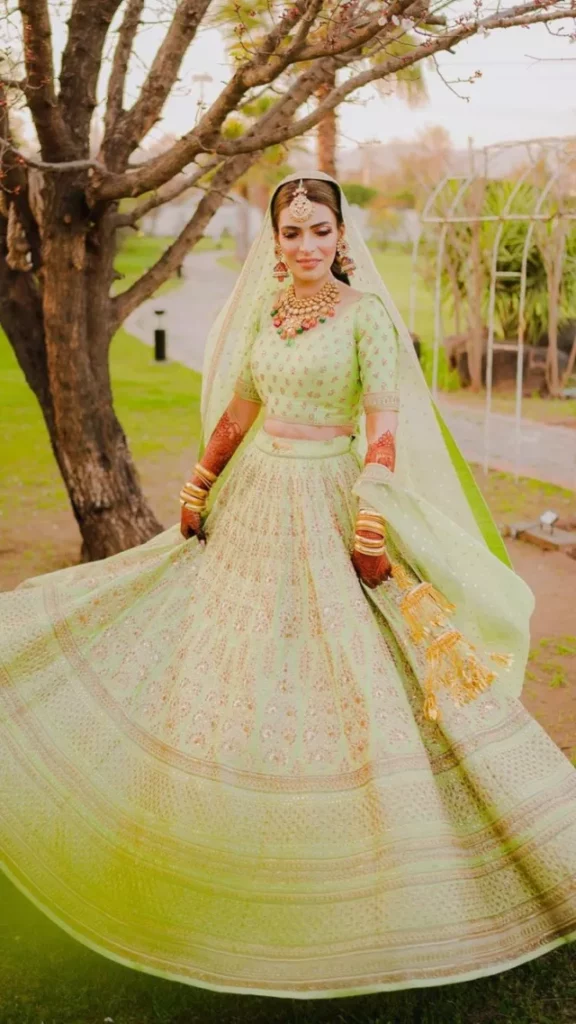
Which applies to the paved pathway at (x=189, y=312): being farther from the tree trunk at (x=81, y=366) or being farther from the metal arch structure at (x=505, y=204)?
the tree trunk at (x=81, y=366)

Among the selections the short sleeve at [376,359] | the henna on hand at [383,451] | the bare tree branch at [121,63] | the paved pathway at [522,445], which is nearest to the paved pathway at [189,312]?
the paved pathway at [522,445]

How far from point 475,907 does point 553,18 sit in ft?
8.83

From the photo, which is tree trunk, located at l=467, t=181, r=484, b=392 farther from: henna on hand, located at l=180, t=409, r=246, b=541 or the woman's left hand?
the woman's left hand

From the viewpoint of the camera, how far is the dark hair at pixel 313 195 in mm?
3143

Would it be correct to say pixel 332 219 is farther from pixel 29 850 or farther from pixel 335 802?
pixel 29 850

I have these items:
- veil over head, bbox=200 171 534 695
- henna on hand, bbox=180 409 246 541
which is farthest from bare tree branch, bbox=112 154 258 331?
henna on hand, bbox=180 409 246 541

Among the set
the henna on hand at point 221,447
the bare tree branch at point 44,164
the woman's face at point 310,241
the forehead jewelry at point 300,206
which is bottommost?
the henna on hand at point 221,447

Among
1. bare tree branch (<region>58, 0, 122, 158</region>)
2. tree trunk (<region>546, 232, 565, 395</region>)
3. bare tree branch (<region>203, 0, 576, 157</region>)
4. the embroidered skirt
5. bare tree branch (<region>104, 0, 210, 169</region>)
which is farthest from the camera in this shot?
tree trunk (<region>546, 232, 565, 395</region>)

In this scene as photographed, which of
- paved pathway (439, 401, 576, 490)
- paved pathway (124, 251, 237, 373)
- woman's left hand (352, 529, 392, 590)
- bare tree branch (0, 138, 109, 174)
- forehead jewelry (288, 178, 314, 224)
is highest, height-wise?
bare tree branch (0, 138, 109, 174)

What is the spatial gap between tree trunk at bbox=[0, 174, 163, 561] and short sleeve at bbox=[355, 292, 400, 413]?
2.73 meters

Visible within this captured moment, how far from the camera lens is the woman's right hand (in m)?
3.44

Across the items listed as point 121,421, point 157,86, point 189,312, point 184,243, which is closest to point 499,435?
point 121,421

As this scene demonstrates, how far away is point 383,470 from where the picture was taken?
304 cm

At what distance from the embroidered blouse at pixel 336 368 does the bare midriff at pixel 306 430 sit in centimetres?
1
